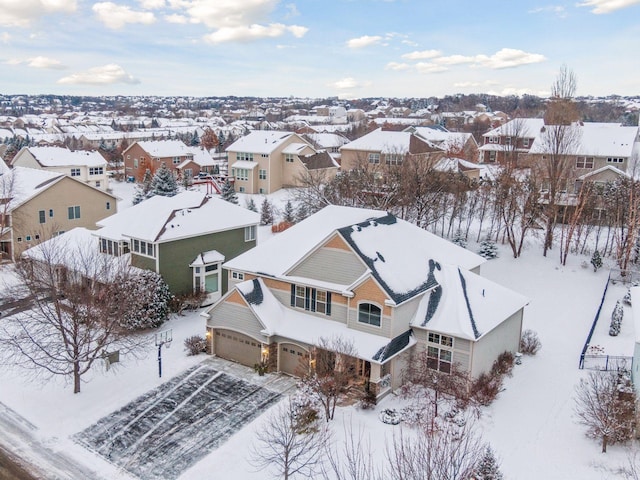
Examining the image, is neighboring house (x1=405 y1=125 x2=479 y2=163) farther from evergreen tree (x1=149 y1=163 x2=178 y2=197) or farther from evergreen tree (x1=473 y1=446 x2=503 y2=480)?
evergreen tree (x1=473 y1=446 x2=503 y2=480)

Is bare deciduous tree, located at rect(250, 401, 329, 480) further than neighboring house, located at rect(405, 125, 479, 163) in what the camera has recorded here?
No

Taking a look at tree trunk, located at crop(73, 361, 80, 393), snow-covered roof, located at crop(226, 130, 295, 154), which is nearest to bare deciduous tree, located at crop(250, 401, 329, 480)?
tree trunk, located at crop(73, 361, 80, 393)

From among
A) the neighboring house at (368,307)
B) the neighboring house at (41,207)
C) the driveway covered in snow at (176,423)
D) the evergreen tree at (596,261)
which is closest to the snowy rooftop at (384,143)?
the evergreen tree at (596,261)

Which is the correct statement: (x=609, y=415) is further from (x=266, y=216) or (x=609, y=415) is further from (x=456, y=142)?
(x=456, y=142)

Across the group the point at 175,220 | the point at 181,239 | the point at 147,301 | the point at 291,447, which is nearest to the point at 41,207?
the point at 175,220

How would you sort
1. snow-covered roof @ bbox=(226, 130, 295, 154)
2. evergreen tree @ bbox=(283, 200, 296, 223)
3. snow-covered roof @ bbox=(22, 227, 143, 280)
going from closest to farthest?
snow-covered roof @ bbox=(22, 227, 143, 280) → evergreen tree @ bbox=(283, 200, 296, 223) → snow-covered roof @ bbox=(226, 130, 295, 154)

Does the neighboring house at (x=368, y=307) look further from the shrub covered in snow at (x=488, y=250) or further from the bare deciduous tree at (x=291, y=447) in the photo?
the shrub covered in snow at (x=488, y=250)
